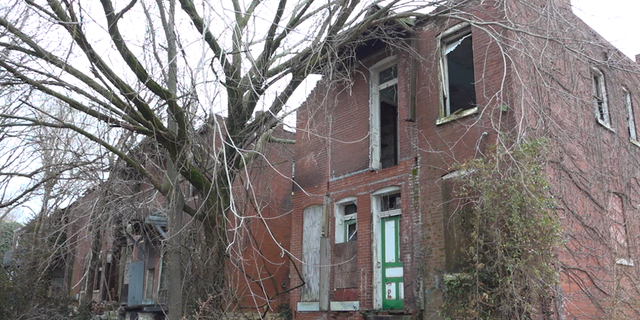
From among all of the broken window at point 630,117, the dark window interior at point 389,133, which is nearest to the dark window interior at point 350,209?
the dark window interior at point 389,133

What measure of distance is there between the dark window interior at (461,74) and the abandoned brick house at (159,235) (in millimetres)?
4703

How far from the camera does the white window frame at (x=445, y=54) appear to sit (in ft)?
36.9

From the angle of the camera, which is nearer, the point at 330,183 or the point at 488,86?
the point at 488,86

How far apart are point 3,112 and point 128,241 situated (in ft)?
44.9

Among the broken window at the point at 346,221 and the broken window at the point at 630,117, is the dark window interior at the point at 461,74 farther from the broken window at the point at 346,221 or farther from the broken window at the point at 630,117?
the broken window at the point at 630,117

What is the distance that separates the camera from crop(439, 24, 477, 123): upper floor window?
11391 millimetres

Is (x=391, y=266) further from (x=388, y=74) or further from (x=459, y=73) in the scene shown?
(x=459, y=73)

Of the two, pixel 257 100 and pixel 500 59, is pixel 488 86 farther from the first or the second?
pixel 257 100

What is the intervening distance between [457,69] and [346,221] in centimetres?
484

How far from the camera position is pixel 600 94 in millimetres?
13133

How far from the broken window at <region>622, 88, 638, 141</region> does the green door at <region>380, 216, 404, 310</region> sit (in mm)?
6740

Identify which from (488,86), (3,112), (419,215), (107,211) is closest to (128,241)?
(107,211)

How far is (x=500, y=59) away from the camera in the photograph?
10.4m

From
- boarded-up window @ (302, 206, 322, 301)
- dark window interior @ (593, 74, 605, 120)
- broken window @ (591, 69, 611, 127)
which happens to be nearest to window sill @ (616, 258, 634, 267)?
broken window @ (591, 69, 611, 127)
